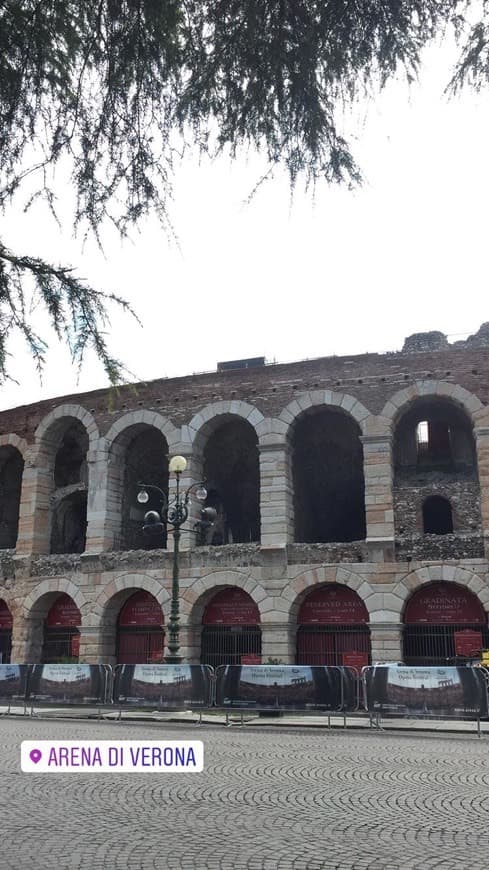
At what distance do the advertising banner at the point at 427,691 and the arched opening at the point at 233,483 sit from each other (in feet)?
44.6

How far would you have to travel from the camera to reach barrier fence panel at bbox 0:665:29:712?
1903cm

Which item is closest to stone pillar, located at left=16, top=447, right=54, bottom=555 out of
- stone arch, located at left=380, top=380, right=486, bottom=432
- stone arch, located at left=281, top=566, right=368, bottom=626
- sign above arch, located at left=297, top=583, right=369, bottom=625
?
stone arch, located at left=281, top=566, right=368, bottom=626

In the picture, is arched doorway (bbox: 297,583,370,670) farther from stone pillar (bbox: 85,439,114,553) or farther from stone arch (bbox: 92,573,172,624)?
stone pillar (bbox: 85,439,114,553)

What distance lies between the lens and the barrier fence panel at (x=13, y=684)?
19031 millimetres

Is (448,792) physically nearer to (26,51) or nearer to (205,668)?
(26,51)

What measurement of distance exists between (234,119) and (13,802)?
671 cm

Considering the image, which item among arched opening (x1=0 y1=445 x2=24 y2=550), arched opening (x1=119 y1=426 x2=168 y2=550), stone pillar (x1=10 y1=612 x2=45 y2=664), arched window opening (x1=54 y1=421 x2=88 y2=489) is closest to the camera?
stone pillar (x1=10 y1=612 x2=45 y2=664)

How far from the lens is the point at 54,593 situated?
86.7 ft

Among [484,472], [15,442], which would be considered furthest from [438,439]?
[15,442]

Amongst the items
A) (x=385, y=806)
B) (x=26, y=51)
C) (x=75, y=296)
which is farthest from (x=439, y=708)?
(x=26, y=51)

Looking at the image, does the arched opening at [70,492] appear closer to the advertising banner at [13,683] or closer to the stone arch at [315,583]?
the advertising banner at [13,683]

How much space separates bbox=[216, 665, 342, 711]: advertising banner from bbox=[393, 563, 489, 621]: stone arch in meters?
6.46

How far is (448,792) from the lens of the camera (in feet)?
27.1

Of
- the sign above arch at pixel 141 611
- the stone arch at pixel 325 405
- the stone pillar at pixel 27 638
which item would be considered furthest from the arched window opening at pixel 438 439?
the stone pillar at pixel 27 638
